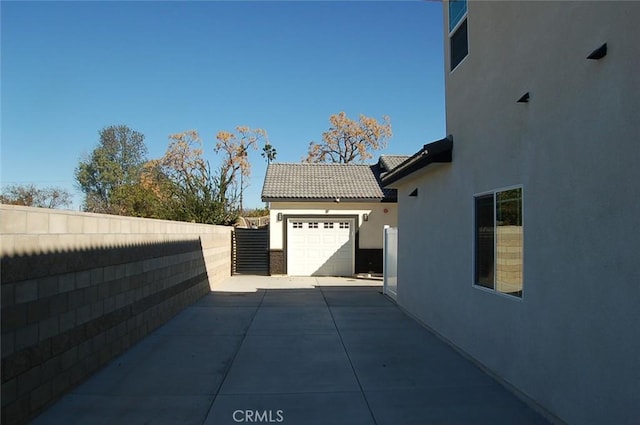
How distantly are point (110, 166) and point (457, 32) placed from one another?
46155 mm

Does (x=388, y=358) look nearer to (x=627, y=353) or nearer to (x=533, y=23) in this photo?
(x=627, y=353)

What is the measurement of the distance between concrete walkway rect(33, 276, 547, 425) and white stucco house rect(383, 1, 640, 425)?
549mm

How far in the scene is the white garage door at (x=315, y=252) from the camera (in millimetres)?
18578

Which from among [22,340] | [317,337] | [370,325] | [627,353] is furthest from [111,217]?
[627,353]

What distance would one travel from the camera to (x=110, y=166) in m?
46.9

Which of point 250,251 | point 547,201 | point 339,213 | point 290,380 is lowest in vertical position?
point 290,380

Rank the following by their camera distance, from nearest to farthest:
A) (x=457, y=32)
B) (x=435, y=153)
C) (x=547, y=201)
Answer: (x=547, y=201)
(x=435, y=153)
(x=457, y=32)

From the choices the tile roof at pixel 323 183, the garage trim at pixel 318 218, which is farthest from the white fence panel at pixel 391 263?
the tile roof at pixel 323 183

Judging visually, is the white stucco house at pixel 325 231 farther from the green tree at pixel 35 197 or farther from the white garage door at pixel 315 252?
the green tree at pixel 35 197

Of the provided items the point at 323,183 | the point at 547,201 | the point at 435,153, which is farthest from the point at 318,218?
the point at 547,201

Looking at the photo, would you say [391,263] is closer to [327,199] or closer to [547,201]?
[327,199]

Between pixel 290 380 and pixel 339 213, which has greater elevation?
pixel 339 213

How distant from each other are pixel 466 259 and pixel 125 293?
5196 millimetres

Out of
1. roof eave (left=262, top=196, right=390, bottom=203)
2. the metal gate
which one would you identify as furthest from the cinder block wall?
the metal gate
